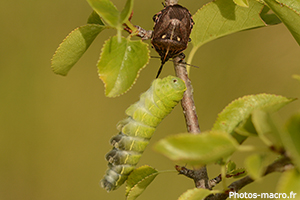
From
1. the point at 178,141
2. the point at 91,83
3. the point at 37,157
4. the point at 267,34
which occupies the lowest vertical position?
the point at 37,157

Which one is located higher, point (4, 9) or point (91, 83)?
point (4, 9)

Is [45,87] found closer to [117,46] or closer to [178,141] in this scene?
[117,46]

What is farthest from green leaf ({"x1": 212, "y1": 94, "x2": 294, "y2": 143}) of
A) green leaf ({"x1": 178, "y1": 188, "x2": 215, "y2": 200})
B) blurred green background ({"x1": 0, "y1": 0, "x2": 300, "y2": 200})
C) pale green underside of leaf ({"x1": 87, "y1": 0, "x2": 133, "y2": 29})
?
blurred green background ({"x1": 0, "y1": 0, "x2": 300, "y2": 200})

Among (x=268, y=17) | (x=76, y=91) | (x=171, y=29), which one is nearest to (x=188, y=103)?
(x=171, y=29)

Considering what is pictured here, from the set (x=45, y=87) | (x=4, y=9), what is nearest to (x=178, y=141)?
(x=45, y=87)

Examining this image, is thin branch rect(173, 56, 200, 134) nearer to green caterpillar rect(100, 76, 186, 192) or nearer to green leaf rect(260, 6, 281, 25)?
green caterpillar rect(100, 76, 186, 192)

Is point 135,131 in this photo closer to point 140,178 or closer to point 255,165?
point 140,178

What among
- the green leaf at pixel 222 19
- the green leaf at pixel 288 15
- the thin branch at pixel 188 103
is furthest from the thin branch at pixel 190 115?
the green leaf at pixel 288 15
